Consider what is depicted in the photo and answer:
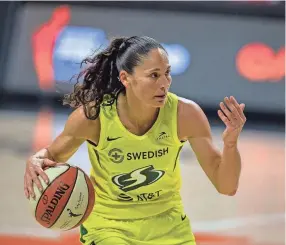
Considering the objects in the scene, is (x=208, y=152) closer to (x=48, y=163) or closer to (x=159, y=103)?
(x=159, y=103)

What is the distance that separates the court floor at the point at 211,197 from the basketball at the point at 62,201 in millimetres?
1686

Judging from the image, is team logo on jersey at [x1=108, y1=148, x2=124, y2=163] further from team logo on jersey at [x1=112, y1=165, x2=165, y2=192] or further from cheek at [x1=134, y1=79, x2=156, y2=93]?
cheek at [x1=134, y1=79, x2=156, y2=93]

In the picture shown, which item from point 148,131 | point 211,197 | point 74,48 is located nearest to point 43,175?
point 148,131

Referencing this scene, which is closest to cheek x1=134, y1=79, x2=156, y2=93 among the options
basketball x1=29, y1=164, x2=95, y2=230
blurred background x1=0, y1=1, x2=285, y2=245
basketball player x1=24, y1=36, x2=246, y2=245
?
basketball player x1=24, y1=36, x2=246, y2=245

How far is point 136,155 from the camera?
11.2 ft

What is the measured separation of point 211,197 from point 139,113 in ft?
11.0

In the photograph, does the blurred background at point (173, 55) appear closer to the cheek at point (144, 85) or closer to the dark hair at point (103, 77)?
the dark hair at point (103, 77)

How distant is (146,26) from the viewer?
36.3ft

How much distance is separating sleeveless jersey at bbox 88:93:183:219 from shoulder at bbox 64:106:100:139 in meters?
0.04

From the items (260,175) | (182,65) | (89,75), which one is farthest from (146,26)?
(89,75)

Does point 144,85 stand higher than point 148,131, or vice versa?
point 144,85

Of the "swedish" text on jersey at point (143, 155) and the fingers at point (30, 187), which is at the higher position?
the "swedish" text on jersey at point (143, 155)

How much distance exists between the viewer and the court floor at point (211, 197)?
5301 mm

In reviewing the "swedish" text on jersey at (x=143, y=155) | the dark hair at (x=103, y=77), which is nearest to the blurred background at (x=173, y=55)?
the dark hair at (x=103, y=77)
